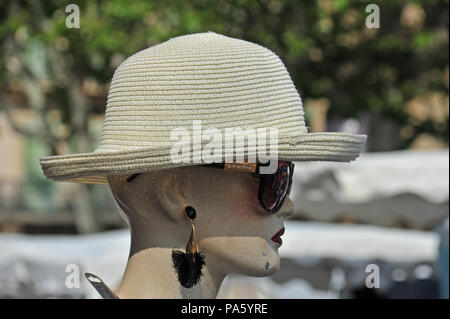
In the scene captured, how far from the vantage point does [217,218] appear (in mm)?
2359

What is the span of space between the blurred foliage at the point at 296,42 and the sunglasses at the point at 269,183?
773 cm

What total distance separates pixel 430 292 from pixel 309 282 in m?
2.06

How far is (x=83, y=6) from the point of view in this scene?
36.7ft

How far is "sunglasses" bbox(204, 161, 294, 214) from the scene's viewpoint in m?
2.36

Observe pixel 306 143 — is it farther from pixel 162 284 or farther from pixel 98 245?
pixel 98 245

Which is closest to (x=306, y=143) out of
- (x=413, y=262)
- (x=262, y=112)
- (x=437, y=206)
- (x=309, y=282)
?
(x=262, y=112)

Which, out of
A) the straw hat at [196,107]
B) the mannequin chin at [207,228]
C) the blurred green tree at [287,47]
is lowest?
the mannequin chin at [207,228]

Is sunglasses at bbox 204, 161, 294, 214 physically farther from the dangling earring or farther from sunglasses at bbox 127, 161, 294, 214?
the dangling earring

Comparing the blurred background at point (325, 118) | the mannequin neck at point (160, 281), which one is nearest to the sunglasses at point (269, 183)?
the mannequin neck at point (160, 281)

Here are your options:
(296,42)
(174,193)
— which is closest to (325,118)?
(296,42)

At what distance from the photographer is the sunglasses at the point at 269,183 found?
236cm

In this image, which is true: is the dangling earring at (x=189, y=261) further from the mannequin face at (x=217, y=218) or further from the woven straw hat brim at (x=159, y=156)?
the woven straw hat brim at (x=159, y=156)
